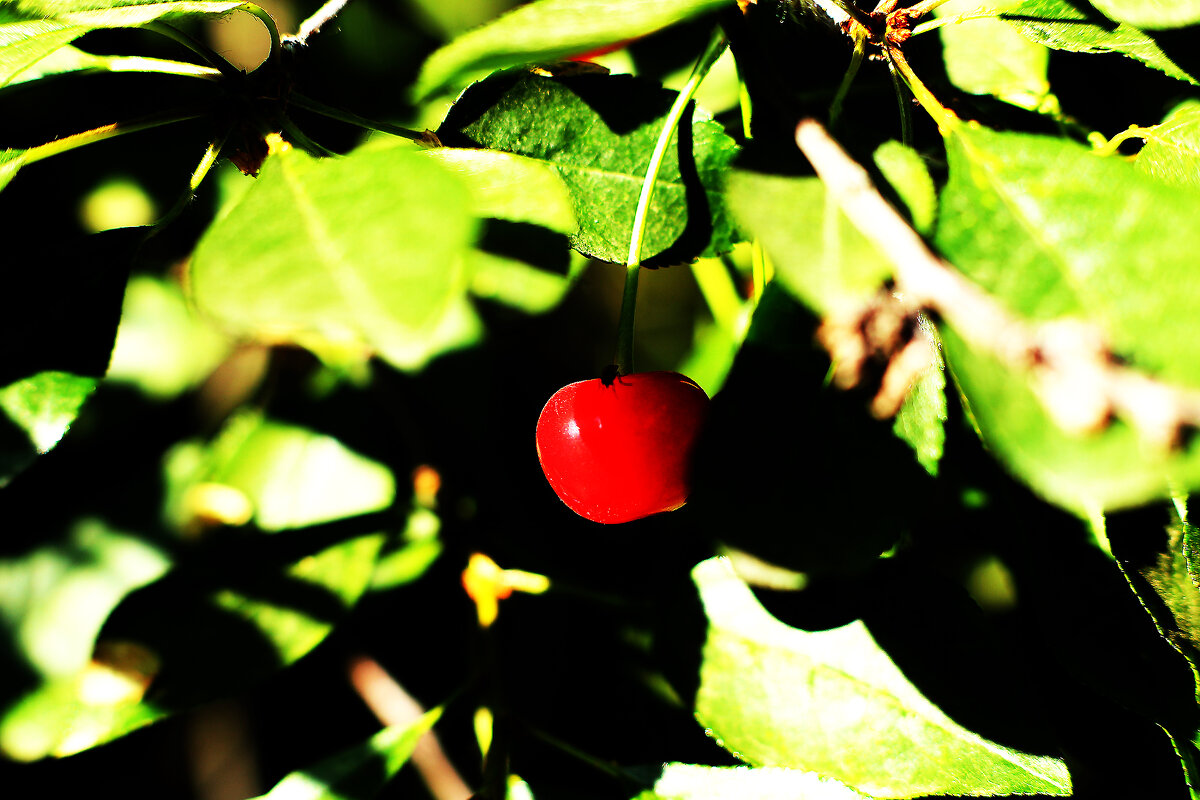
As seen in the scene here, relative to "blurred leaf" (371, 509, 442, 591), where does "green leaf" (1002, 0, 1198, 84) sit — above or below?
above

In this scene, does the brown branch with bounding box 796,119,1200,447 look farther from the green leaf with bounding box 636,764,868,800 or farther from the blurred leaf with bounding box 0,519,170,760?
the blurred leaf with bounding box 0,519,170,760

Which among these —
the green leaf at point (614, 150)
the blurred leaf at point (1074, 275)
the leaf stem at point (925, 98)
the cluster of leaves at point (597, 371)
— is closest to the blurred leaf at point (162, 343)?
the cluster of leaves at point (597, 371)

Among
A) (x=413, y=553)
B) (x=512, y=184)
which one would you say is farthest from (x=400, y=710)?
(x=512, y=184)

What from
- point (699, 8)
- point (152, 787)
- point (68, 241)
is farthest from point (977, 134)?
point (152, 787)

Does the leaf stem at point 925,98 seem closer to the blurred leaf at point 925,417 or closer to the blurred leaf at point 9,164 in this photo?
the blurred leaf at point 925,417

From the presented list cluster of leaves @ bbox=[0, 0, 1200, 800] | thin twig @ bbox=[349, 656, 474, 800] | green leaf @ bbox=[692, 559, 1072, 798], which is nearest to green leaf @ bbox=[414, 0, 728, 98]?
cluster of leaves @ bbox=[0, 0, 1200, 800]

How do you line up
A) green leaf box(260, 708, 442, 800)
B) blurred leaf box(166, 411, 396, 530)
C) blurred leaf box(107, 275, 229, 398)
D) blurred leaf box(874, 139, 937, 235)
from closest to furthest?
blurred leaf box(874, 139, 937, 235)
green leaf box(260, 708, 442, 800)
blurred leaf box(166, 411, 396, 530)
blurred leaf box(107, 275, 229, 398)
